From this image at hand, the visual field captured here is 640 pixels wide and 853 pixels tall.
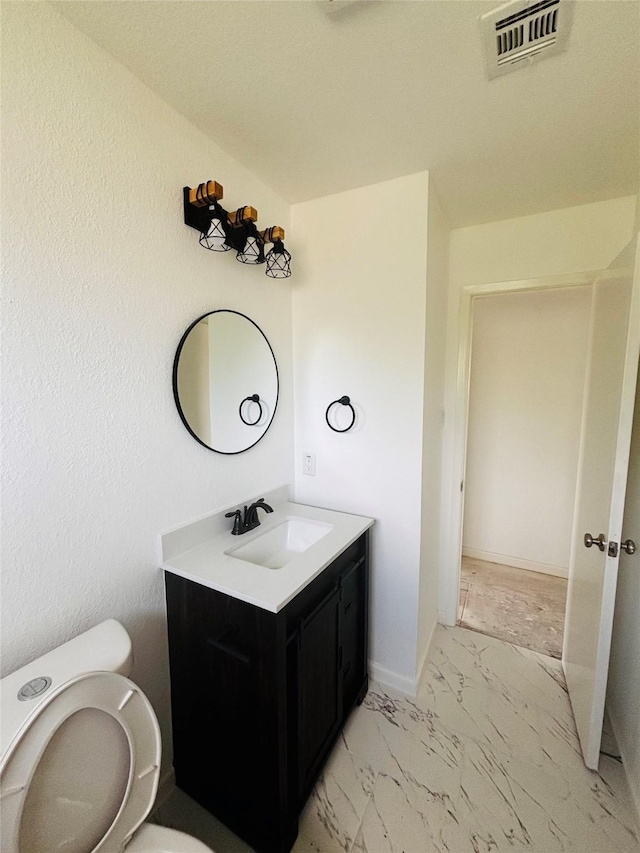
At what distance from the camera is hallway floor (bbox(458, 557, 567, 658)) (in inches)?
86.7

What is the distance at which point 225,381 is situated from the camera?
152cm

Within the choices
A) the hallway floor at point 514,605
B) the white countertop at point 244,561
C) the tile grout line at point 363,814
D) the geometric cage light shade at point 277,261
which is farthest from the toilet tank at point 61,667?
the hallway floor at point 514,605

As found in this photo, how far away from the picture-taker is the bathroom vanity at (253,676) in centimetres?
108

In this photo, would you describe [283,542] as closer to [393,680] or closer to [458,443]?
[393,680]

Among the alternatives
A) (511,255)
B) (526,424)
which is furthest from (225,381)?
(526,424)

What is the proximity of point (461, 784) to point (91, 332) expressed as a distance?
6.89 feet

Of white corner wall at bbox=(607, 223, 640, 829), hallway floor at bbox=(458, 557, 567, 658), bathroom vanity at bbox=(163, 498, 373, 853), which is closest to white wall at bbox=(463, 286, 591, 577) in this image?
hallway floor at bbox=(458, 557, 567, 658)

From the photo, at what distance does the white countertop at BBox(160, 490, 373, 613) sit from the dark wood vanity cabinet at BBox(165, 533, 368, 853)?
0.13 feet

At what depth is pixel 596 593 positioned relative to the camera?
1.43 meters

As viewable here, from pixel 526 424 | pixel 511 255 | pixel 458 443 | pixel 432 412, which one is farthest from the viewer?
pixel 526 424

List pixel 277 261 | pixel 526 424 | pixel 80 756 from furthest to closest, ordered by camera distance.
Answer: pixel 526 424 → pixel 277 261 → pixel 80 756

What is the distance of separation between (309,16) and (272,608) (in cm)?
159

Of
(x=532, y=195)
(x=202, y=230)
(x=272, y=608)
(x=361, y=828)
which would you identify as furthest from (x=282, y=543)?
(x=532, y=195)

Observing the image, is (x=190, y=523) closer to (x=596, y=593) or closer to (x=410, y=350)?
(x=410, y=350)
